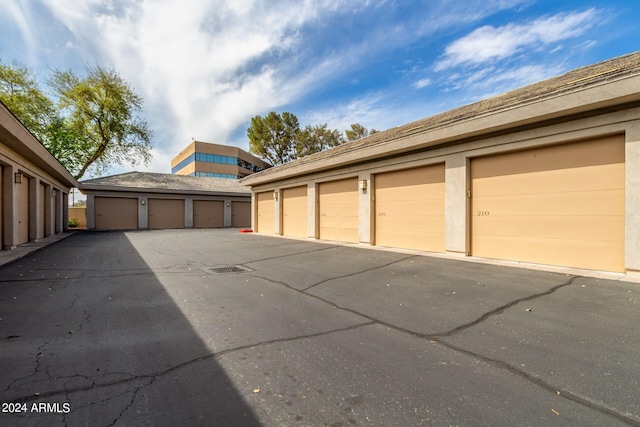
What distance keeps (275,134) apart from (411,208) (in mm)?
28821

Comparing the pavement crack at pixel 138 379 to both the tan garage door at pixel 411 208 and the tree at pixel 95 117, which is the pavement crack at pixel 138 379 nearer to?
the tan garage door at pixel 411 208

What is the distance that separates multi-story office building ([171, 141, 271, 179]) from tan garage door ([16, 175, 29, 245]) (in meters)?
34.9

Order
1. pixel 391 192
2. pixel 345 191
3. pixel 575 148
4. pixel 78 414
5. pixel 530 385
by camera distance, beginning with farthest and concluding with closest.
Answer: pixel 345 191, pixel 391 192, pixel 575 148, pixel 530 385, pixel 78 414

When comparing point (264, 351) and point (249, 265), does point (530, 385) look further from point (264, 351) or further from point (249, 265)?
point (249, 265)

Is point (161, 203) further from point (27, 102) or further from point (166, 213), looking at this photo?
point (27, 102)

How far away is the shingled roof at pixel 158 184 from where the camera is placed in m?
20.0

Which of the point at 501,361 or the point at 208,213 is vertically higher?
the point at 208,213

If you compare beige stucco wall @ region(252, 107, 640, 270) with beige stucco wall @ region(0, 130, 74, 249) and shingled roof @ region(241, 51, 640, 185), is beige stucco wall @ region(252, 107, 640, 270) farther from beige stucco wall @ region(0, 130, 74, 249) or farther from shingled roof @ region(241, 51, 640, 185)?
beige stucco wall @ region(0, 130, 74, 249)

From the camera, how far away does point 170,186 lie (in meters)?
22.5

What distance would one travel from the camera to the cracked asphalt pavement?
1881 mm

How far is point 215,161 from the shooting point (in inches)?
1844

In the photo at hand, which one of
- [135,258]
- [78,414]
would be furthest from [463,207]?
[135,258]

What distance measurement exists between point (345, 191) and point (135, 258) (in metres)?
7.38

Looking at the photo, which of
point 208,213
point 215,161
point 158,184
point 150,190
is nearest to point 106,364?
point 150,190
